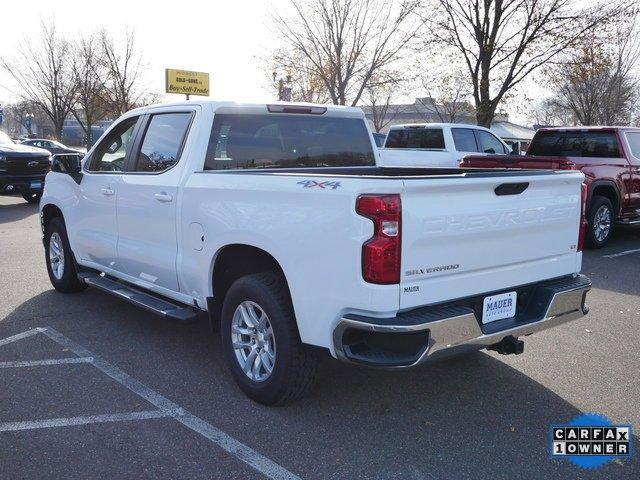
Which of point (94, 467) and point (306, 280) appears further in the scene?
point (306, 280)

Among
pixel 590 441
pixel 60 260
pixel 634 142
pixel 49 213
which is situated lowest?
pixel 590 441

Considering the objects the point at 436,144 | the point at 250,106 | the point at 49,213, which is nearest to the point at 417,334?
the point at 250,106

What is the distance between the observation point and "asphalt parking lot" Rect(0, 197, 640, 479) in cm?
309

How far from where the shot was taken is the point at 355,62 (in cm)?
2308

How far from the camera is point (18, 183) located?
14219 mm

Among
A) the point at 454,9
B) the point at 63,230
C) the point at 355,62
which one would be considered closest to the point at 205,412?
the point at 63,230

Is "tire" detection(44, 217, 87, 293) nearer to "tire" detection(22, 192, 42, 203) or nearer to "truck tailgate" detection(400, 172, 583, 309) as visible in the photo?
"truck tailgate" detection(400, 172, 583, 309)

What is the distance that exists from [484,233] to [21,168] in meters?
13.9

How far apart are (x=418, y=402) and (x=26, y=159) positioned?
13.5 m

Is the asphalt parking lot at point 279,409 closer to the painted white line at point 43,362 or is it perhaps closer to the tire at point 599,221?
the painted white line at point 43,362

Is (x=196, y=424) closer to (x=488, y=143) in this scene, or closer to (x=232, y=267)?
(x=232, y=267)

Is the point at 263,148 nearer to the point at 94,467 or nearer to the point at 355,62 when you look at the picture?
the point at 94,467

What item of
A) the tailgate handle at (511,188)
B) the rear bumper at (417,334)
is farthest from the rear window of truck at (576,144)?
the rear bumper at (417,334)

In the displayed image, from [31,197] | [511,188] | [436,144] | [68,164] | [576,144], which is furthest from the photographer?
[31,197]
